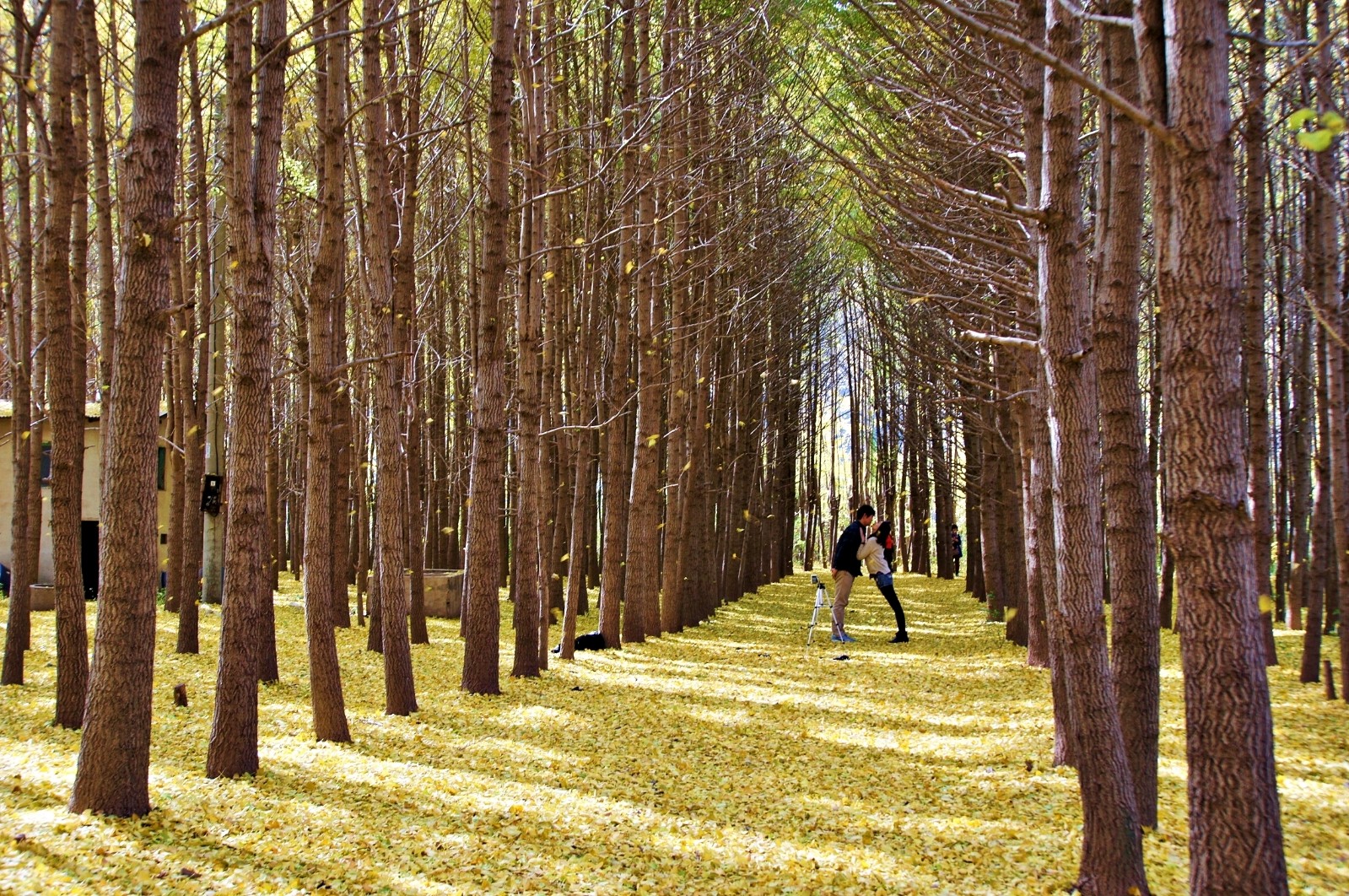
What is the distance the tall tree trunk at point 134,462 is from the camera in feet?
16.1

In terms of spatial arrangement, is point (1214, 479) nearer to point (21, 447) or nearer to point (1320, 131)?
point (1320, 131)

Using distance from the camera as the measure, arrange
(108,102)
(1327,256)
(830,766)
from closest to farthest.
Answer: (830,766) → (1327,256) → (108,102)

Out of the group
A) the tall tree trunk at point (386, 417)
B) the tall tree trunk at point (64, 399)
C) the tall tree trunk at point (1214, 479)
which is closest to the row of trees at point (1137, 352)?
the tall tree trunk at point (1214, 479)

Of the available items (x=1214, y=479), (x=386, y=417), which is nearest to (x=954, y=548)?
(x=386, y=417)

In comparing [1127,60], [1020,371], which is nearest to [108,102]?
[1020,371]

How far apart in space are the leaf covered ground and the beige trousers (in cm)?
379

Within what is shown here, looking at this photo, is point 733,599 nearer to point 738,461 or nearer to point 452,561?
point 738,461

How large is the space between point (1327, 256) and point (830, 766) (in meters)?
5.98

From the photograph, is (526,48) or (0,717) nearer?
(0,717)

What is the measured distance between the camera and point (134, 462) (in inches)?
196

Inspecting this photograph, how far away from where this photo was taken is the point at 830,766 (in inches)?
280

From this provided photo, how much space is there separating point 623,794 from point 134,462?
3270mm

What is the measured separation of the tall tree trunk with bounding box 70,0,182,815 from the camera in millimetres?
4895

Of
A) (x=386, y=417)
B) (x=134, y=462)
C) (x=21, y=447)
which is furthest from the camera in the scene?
(x=21, y=447)
